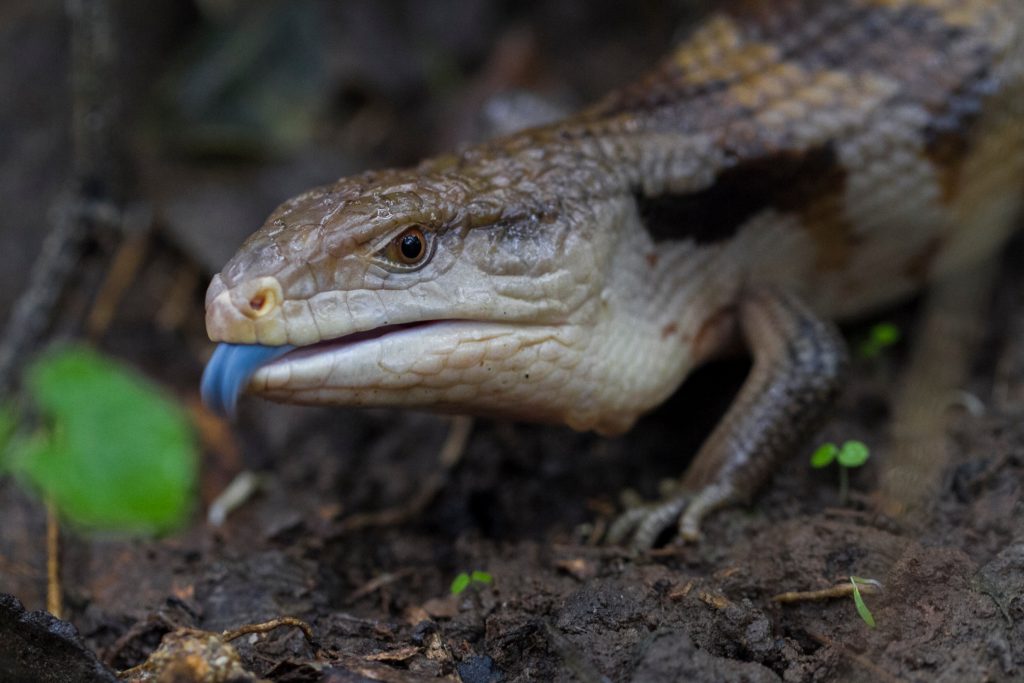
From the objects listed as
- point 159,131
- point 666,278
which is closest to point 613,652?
point 666,278

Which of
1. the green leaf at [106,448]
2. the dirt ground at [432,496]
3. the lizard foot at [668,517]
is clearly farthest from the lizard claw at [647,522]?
the green leaf at [106,448]

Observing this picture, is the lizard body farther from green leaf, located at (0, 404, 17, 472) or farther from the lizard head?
green leaf, located at (0, 404, 17, 472)

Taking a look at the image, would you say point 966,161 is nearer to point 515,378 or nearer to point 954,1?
point 954,1

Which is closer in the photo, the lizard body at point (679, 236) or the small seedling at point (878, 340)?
the lizard body at point (679, 236)

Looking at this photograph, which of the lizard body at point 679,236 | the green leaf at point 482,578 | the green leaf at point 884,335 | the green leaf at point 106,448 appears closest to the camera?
the lizard body at point 679,236

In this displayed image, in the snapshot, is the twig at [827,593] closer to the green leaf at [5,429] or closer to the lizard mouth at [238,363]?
the lizard mouth at [238,363]

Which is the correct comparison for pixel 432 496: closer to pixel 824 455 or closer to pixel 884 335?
pixel 824 455

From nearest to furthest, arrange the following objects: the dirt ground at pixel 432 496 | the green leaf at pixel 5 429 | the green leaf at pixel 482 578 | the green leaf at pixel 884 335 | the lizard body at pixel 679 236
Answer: the dirt ground at pixel 432 496 → the lizard body at pixel 679 236 → the green leaf at pixel 482 578 → the green leaf at pixel 5 429 → the green leaf at pixel 884 335
